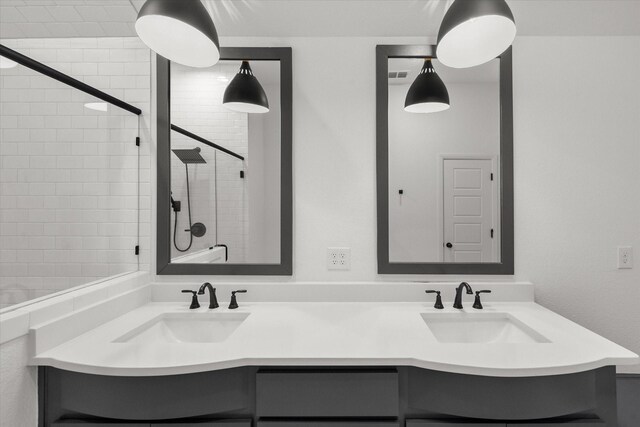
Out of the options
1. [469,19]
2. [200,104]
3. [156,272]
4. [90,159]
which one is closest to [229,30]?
[200,104]

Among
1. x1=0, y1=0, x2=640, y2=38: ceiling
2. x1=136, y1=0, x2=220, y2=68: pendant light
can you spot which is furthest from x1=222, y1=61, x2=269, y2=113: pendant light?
x1=136, y1=0, x2=220, y2=68: pendant light

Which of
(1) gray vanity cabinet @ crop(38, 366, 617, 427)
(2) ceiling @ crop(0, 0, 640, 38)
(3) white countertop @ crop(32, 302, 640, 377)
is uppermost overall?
(2) ceiling @ crop(0, 0, 640, 38)

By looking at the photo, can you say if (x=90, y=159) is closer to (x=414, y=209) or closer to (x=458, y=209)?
(x=414, y=209)

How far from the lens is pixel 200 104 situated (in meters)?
1.68

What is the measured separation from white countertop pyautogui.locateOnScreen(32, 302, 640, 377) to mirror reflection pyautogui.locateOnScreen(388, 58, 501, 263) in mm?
399

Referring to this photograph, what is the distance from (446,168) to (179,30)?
1.22m

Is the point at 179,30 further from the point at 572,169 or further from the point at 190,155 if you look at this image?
the point at 572,169

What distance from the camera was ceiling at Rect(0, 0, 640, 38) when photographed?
5.30 feet

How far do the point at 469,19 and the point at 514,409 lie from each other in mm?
1199

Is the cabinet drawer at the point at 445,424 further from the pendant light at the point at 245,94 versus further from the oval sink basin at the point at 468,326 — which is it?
the pendant light at the point at 245,94

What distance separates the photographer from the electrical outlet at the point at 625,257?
1.64 meters

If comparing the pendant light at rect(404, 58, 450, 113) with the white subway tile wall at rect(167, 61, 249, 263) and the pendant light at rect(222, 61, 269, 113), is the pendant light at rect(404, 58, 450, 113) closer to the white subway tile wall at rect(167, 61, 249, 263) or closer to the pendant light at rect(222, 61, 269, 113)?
the pendant light at rect(222, 61, 269, 113)

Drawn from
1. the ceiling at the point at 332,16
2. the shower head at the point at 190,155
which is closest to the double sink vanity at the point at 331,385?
the shower head at the point at 190,155

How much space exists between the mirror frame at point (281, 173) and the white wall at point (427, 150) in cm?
49
